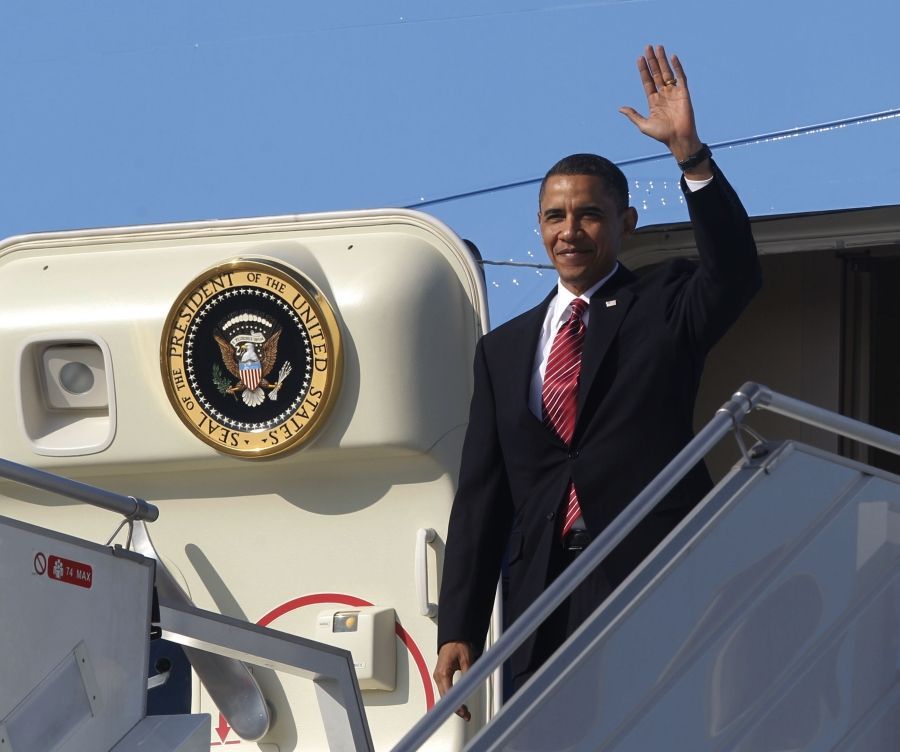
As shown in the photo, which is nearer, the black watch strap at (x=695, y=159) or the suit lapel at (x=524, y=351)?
the black watch strap at (x=695, y=159)

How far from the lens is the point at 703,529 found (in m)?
2.27

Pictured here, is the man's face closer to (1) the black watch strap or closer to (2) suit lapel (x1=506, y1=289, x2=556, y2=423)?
(2) suit lapel (x1=506, y1=289, x2=556, y2=423)

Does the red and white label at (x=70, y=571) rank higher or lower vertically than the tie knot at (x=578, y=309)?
lower

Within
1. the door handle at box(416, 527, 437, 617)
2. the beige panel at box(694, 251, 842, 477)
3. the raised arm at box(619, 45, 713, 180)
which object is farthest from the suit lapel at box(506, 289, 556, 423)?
the beige panel at box(694, 251, 842, 477)

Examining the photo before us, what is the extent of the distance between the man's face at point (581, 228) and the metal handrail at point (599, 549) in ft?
1.49

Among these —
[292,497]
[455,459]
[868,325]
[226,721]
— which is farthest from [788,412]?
[868,325]

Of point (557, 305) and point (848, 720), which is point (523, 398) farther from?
point (848, 720)

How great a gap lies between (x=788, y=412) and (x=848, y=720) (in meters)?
0.59

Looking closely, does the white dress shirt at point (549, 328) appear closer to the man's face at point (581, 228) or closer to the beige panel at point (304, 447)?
the man's face at point (581, 228)

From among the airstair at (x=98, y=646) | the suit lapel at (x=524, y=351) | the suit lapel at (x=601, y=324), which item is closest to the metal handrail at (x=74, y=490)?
the airstair at (x=98, y=646)

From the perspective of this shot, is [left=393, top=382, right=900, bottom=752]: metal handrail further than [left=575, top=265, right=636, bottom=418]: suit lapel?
No

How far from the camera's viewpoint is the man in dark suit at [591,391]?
2.45m

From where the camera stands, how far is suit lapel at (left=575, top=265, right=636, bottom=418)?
254 centimetres

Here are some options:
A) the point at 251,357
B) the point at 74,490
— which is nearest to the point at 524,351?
the point at 74,490
